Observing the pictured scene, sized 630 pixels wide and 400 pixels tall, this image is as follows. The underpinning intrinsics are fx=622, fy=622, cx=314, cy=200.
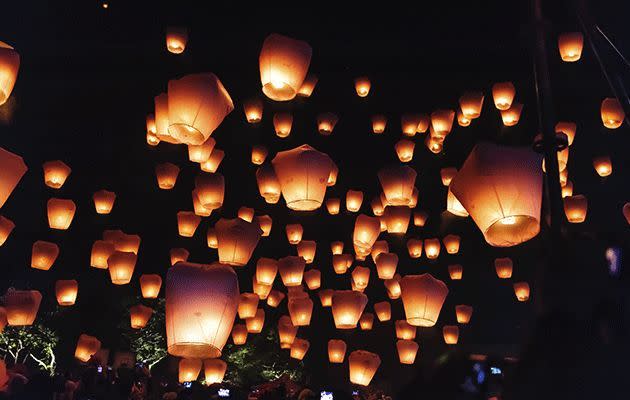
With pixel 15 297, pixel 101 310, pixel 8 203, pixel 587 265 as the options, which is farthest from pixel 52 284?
pixel 587 265

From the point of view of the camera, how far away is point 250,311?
1234 centimetres

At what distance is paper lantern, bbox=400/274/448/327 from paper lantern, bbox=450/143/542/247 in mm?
3712

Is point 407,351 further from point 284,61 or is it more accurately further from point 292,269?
point 284,61

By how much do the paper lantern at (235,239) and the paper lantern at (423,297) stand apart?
2169 mm

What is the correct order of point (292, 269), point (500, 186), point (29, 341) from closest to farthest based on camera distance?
1. point (500, 186)
2. point (292, 269)
3. point (29, 341)

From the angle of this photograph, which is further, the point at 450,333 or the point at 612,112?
the point at 450,333

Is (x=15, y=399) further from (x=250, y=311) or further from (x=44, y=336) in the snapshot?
(x=44, y=336)

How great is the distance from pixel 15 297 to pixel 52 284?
593cm

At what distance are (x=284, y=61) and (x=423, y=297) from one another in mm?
3476

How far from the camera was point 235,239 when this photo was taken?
7789 millimetres

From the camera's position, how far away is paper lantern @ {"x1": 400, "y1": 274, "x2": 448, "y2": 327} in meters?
8.05

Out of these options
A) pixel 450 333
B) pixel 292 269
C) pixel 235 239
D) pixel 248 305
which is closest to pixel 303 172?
pixel 235 239

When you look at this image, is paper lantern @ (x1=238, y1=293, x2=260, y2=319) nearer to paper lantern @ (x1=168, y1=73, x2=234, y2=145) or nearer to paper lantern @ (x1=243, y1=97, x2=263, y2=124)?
paper lantern @ (x1=243, y1=97, x2=263, y2=124)

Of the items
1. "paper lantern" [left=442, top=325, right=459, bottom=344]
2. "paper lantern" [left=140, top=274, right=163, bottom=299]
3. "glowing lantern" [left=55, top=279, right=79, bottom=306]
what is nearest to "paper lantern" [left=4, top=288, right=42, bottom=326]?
"glowing lantern" [left=55, top=279, right=79, bottom=306]
